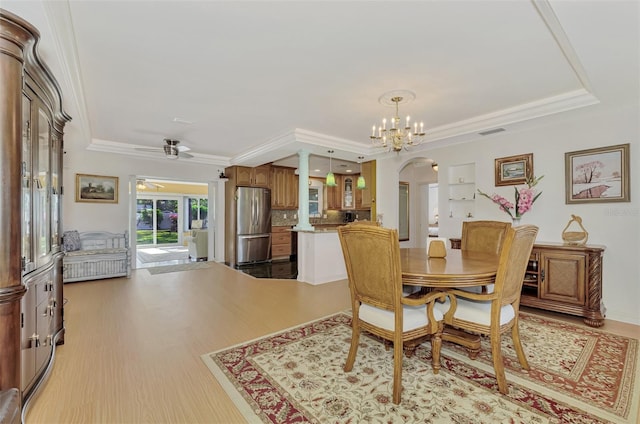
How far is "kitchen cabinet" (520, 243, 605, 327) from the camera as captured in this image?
10.1 feet

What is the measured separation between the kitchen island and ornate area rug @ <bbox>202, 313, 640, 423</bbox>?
2.16m

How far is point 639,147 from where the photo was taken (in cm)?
311

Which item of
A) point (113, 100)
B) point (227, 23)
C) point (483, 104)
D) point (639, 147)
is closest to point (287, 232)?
point (113, 100)

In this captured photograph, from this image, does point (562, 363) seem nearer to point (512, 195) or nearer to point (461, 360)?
point (461, 360)

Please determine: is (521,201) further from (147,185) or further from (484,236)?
(147,185)

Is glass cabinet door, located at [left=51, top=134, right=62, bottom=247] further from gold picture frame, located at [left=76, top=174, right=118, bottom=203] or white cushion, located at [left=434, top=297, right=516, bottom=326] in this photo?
gold picture frame, located at [left=76, top=174, right=118, bottom=203]

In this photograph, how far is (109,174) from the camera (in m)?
5.75

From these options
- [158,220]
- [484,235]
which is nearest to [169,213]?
[158,220]

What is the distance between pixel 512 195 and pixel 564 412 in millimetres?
3058

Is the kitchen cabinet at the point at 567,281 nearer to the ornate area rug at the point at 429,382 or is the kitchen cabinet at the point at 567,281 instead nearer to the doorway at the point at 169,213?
the ornate area rug at the point at 429,382

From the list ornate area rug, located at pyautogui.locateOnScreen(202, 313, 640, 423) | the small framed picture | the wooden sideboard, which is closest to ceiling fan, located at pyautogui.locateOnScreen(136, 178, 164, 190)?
ornate area rug, located at pyautogui.locateOnScreen(202, 313, 640, 423)

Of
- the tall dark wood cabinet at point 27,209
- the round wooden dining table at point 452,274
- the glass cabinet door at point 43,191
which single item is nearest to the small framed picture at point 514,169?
the round wooden dining table at point 452,274

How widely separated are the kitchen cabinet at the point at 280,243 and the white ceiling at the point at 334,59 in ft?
12.9

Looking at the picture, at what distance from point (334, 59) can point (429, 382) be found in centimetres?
268
